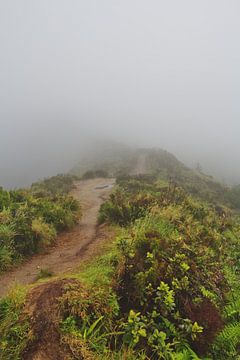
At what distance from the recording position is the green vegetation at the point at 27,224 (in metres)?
9.26

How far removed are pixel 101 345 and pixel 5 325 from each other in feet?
5.32

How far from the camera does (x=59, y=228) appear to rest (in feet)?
40.2

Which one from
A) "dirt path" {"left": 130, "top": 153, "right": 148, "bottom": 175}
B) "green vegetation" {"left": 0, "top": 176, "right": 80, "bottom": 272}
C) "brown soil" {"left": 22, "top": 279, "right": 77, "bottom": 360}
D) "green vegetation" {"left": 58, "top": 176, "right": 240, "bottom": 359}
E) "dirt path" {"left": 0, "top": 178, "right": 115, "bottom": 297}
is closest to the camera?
"brown soil" {"left": 22, "top": 279, "right": 77, "bottom": 360}

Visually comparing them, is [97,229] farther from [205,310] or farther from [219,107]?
[219,107]

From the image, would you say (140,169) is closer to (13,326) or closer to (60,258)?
(60,258)

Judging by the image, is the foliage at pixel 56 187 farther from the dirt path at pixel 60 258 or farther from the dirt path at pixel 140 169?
the dirt path at pixel 140 169

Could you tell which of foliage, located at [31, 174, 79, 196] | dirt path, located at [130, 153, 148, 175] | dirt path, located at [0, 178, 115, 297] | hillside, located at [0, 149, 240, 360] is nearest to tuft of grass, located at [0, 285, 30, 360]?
hillside, located at [0, 149, 240, 360]

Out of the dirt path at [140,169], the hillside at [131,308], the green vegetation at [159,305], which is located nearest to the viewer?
the hillside at [131,308]

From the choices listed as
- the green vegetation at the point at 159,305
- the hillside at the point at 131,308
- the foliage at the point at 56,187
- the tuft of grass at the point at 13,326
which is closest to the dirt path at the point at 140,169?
the foliage at the point at 56,187

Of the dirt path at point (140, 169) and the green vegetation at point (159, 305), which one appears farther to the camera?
the dirt path at point (140, 169)

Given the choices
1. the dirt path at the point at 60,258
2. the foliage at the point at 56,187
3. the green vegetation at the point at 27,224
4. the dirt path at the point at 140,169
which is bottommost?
the dirt path at the point at 140,169

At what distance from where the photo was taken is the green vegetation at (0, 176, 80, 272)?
9258 millimetres

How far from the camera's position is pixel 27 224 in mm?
10273

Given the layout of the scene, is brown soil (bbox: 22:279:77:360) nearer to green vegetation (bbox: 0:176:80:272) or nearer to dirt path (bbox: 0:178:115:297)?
dirt path (bbox: 0:178:115:297)
